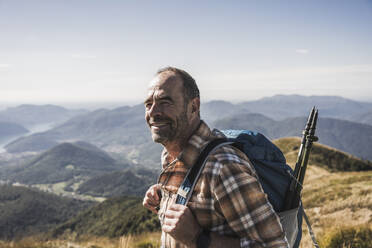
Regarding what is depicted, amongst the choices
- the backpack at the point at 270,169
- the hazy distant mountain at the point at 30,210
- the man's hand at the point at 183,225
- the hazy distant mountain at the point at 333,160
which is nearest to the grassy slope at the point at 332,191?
A: the hazy distant mountain at the point at 333,160

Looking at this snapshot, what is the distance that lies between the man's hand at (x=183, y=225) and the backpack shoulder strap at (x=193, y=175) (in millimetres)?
79

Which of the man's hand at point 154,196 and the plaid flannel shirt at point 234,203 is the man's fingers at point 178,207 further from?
the man's hand at point 154,196

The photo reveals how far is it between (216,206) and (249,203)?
0.27 m

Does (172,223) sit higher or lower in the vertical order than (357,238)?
higher

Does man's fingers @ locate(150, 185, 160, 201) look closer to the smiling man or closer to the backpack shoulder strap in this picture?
the smiling man

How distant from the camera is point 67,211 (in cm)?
13925

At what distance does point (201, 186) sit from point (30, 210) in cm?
16185

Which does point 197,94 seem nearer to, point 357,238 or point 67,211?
point 357,238

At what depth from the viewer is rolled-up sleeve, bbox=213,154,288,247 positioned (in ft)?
6.02

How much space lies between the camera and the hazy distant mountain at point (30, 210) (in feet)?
379

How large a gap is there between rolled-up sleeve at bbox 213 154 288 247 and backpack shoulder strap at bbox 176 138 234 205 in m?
0.20

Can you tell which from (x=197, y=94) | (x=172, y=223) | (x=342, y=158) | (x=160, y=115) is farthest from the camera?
(x=342, y=158)

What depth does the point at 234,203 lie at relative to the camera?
187 centimetres

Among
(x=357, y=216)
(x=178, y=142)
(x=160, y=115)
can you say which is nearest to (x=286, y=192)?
(x=178, y=142)
